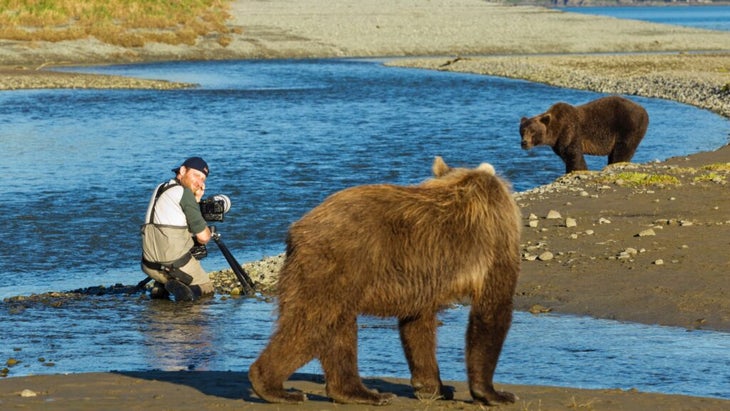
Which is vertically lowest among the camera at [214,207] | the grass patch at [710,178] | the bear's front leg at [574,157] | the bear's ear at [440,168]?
the bear's front leg at [574,157]

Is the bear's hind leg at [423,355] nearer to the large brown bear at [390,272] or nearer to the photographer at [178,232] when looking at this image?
the large brown bear at [390,272]

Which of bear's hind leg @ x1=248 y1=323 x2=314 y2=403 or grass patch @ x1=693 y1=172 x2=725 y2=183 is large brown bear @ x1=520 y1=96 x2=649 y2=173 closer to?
grass patch @ x1=693 y1=172 x2=725 y2=183

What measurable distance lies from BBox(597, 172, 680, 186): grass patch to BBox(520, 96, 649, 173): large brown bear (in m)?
2.31

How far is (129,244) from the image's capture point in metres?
14.9

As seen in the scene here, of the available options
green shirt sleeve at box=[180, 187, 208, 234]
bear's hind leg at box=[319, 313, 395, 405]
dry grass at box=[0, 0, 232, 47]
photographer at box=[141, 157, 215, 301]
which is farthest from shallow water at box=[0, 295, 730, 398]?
dry grass at box=[0, 0, 232, 47]

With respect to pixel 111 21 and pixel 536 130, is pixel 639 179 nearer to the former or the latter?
pixel 536 130

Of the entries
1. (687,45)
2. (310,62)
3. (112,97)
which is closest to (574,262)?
(112,97)

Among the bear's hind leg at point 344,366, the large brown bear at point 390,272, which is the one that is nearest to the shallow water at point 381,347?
the large brown bear at point 390,272

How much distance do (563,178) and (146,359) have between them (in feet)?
35.0

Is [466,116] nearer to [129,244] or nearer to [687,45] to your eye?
[129,244]

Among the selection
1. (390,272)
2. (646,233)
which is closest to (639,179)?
(646,233)

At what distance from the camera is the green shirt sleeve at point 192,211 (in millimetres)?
10641

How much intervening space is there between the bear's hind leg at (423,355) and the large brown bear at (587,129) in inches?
493

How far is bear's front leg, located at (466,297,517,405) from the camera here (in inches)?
262
